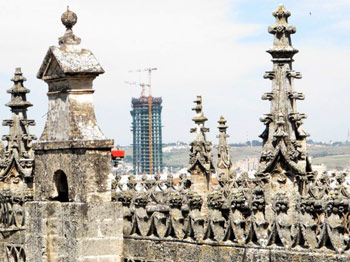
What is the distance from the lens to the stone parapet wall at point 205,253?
16594 millimetres

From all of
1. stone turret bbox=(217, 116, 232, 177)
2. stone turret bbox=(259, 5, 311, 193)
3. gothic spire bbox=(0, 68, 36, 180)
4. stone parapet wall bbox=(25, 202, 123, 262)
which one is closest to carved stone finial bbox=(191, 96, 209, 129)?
stone turret bbox=(217, 116, 232, 177)

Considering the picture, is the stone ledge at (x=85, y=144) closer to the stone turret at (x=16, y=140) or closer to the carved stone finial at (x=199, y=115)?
the stone turret at (x=16, y=140)

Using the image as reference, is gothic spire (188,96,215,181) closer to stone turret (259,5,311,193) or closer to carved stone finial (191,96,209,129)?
carved stone finial (191,96,209,129)

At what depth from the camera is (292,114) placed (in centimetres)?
2106

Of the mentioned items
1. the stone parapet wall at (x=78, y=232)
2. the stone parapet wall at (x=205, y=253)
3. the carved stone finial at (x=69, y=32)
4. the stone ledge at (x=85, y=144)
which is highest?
the carved stone finial at (x=69, y=32)

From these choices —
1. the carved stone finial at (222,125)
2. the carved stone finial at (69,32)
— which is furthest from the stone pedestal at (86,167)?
the carved stone finial at (222,125)

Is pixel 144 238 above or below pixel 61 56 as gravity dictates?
below

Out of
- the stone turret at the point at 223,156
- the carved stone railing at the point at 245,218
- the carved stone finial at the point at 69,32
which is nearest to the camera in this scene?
the carved stone railing at the point at 245,218

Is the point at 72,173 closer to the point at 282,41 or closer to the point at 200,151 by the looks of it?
the point at 282,41

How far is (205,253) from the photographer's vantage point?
60.5ft

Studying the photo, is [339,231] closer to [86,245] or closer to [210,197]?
[210,197]

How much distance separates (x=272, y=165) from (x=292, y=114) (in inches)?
46.0

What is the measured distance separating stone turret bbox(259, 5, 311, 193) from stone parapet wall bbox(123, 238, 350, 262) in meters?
2.18

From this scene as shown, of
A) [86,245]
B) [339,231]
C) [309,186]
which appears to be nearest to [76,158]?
[86,245]
